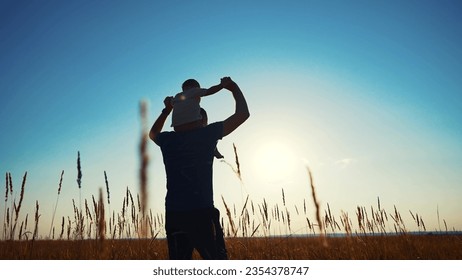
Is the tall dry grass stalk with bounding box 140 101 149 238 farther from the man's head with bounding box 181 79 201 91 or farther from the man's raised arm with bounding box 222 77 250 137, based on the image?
the man's head with bounding box 181 79 201 91

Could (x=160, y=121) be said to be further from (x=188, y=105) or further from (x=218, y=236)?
(x=218, y=236)

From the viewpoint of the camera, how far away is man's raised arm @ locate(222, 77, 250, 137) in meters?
1.54

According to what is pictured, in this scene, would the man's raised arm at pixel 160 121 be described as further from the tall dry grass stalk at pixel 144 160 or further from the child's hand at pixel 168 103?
the tall dry grass stalk at pixel 144 160

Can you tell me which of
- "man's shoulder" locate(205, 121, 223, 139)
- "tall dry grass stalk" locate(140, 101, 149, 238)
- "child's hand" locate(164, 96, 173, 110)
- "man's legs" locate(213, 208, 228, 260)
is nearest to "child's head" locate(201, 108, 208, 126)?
"man's shoulder" locate(205, 121, 223, 139)

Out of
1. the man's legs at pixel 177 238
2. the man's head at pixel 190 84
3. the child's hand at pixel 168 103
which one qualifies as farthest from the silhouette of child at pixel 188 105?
the man's legs at pixel 177 238

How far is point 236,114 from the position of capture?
5.14 feet

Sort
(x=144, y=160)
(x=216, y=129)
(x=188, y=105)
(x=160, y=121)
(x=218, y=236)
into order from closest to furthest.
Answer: (x=144, y=160)
(x=218, y=236)
(x=216, y=129)
(x=188, y=105)
(x=160, y=121)

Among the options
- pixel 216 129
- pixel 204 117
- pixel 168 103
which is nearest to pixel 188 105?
pixel 204 117

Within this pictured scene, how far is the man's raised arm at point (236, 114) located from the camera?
1540 mm
